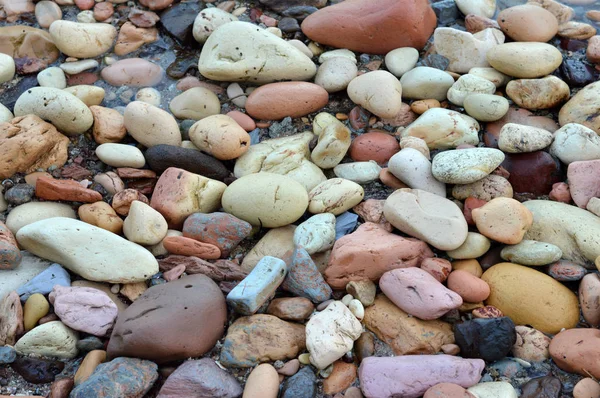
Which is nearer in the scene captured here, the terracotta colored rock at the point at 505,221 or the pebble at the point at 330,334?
the pebble at the point at 330,334

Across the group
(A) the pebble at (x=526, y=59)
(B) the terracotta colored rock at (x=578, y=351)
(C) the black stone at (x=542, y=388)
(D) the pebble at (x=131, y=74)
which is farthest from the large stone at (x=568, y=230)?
(D) the pebble at (x=131, y=74)

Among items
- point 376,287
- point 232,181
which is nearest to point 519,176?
point 376,287

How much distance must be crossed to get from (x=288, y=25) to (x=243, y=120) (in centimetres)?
86

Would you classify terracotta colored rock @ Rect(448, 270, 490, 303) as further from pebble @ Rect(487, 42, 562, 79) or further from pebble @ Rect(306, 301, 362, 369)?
pebble @ Rect(487, 42, 562, 79)

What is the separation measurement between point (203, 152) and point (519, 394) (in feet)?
6.60

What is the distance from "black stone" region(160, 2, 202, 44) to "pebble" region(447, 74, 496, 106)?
5.70ft

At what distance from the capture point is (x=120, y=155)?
3299 mm

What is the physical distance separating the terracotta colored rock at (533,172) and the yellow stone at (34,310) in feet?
7.79

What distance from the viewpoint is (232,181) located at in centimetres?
340

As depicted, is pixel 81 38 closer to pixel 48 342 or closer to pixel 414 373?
pixel 48 342

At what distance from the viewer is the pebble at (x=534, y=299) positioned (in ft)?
8.87

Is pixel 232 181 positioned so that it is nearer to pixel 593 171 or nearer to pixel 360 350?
pixel 360 350

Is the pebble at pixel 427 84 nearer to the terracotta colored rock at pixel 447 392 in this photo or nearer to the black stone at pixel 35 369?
the terracotta colored rock at pixel 447 392

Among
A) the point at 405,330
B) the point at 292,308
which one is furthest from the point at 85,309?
the point at 405,330
